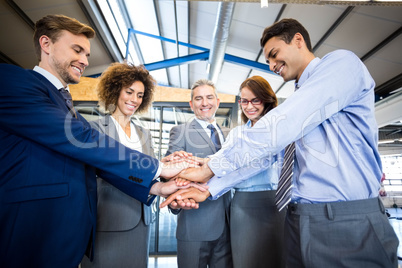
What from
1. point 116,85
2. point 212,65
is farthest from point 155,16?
point 116,85

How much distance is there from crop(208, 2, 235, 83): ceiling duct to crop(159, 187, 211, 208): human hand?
289cm

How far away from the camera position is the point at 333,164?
0.92 m

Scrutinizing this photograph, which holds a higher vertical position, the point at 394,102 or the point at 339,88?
the point at 394,102

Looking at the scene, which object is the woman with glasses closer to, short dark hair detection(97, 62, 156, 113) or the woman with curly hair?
the woman with curly hair

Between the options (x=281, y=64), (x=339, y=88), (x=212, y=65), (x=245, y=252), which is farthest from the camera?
(x=212, y=65)

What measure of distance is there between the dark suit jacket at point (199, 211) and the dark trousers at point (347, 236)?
0.70 metres

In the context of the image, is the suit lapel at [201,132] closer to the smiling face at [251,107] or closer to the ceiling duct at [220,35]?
the smiling face at [251,107]

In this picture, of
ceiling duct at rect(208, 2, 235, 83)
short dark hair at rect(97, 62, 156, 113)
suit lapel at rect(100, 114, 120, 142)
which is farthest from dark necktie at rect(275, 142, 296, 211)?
ceiling duct at rect(208, 2, 235, 83)

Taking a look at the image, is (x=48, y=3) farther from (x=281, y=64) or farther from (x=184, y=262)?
(x=184, y=262)

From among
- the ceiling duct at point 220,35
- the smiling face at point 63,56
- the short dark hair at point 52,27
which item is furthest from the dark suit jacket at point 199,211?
the ceiling duct at point 220,35

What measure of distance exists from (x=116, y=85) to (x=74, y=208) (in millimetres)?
1230

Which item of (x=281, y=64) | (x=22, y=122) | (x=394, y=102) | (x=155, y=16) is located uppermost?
(x=155, y=16)

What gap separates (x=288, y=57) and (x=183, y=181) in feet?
3.56

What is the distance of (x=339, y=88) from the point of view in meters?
0.91
